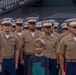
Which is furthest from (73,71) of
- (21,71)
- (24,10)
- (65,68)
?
(24,10)

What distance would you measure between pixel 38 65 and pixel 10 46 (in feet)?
8.78

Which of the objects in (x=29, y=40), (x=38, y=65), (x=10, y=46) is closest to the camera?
(x=38, y=65)

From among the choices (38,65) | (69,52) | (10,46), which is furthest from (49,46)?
(38,65)

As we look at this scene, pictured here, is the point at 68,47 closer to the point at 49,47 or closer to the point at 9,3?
the point at 49,47

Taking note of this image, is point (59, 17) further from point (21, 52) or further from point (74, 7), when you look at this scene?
point (21, 52)

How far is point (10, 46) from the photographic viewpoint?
470 inches

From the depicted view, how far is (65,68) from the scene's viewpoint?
10.1 metres

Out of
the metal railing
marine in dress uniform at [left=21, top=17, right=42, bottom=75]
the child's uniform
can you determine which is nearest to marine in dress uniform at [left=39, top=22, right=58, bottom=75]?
marine in dress uniform at [left=21, top=17, right=42, bottom=75]

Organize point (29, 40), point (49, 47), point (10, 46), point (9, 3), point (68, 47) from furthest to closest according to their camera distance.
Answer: point (9, 3) → point (29, 40) → point (10, 46) → point (49, 47) → point (68, 47)

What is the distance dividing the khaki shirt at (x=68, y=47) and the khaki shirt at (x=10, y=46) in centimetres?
207

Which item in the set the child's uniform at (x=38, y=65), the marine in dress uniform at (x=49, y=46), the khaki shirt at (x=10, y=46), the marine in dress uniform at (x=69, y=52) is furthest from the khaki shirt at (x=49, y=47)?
the child's uniform at (x=38, y=65)

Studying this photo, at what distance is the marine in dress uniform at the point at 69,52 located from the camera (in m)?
9.96

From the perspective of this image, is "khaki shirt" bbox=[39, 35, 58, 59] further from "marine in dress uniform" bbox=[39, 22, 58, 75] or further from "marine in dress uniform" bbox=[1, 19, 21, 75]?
"marine in dress uniform" bbox=[1, 19, 21, 75]

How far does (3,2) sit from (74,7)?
4.40 meters
